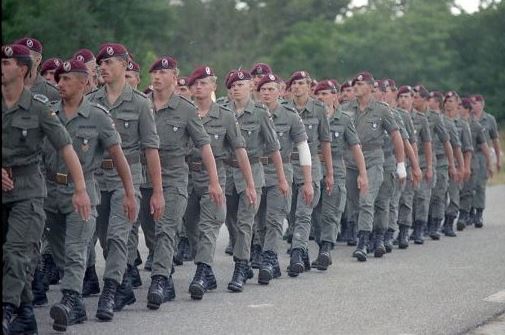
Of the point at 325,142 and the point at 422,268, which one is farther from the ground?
the point at 325,142

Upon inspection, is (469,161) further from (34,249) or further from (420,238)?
(34,249)

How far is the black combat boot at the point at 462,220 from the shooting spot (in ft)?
62.1

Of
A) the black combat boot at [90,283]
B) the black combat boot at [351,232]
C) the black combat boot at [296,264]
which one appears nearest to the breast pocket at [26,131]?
the black combat boot at [90,283]

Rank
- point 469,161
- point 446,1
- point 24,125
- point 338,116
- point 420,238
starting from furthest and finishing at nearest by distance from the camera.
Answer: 1. point 446,1
2. point 469,161
3. point 420,238
4. point 338,116
5. point 24,125

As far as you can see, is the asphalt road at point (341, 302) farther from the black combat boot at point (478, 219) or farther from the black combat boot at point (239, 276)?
the black combat boot at point (478, 219)

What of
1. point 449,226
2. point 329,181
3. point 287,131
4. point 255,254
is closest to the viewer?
point 287,131

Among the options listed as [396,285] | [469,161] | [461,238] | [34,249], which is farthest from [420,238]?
[34,249]

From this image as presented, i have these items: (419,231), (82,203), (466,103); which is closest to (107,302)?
(82,203)

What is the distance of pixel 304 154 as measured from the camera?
40.4 feet

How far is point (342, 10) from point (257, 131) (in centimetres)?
4555

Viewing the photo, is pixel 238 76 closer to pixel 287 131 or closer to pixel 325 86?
pixel 287 131

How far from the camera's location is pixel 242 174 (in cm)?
1138

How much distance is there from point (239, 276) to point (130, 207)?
7.20 feet

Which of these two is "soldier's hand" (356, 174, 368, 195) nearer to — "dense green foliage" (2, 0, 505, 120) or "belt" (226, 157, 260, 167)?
"belt" (226, 157, 260, 167)
